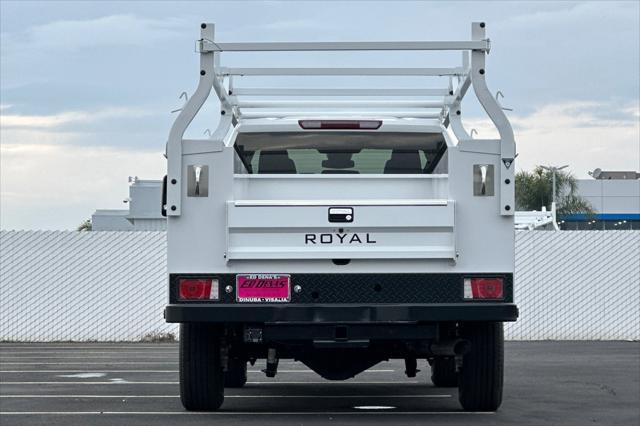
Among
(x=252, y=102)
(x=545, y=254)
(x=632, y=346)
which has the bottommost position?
(x=632, y=346)

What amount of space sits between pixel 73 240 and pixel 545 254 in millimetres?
8197

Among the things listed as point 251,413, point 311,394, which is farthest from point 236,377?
point 251,413

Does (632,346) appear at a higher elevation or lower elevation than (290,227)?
lower

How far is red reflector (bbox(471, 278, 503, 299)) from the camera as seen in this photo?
1107 cm

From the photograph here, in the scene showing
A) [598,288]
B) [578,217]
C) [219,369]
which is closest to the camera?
[219,369]

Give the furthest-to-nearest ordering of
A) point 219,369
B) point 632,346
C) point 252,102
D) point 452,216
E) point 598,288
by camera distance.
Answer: point 598,288 < point 632,346 < point 252,102 < point 219,369 < point 452,216

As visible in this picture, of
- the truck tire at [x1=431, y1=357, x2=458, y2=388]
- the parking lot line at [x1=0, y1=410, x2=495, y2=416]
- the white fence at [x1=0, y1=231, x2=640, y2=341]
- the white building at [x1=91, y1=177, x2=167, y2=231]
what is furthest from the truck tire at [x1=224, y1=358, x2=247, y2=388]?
the white building at [x1=91, y1=177, x2=167, y2=231]

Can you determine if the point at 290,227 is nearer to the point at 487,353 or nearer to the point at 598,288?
the point at 487,353

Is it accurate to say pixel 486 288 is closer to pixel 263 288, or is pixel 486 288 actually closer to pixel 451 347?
pixel 451 347

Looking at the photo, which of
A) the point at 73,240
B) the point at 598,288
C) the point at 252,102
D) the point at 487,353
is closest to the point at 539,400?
the point at 487,353

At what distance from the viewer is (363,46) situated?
11070mm

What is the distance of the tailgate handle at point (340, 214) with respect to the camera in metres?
11.1

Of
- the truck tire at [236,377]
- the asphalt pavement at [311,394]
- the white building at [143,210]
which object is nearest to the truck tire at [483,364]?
the asphalt pavement at [311,394]

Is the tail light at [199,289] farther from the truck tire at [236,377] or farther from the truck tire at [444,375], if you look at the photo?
the truck tire at [444,375]
